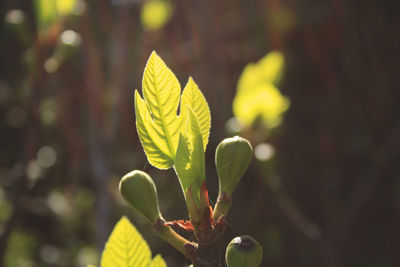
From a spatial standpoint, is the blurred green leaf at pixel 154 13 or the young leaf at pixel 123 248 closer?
the young leaf at pixel 123 248

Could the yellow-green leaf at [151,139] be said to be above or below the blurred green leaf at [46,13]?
below

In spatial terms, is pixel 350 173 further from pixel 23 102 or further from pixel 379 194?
pixel 23 102

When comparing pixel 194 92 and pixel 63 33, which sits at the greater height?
pixel 63 33

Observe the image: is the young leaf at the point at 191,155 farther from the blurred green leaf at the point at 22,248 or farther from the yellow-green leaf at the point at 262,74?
the blurred green leaf at the point at 22,248

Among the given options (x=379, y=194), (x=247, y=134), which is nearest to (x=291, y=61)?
(x=379, y=194)

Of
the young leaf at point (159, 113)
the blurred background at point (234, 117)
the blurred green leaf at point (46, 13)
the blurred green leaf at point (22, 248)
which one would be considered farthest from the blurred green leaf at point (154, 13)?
Result: the young leaf at point (159, 113)

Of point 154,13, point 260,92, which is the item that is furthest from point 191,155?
point 154,13

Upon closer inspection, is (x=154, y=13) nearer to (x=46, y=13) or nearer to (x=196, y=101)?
(x=46, y=13)
